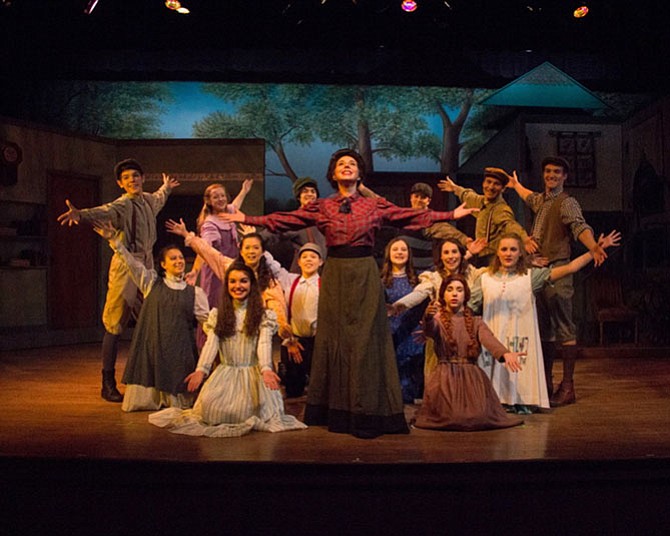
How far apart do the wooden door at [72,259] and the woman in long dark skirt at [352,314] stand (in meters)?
5.96

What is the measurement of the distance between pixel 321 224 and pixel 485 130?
8.17 metres

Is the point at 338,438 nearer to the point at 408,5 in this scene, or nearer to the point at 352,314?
the point at 352,314

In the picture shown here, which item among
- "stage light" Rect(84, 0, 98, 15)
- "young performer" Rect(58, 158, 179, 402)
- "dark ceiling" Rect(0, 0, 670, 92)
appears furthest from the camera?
"dark ceiling" Rect(0, 0, 670, 92)

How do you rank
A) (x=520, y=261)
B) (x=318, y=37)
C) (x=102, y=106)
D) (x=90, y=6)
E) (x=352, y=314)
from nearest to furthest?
(x=352, y=314) → (x=520, y=261) → (x=90, y=6) → (x=318, y=37) → (x=102, y=106)

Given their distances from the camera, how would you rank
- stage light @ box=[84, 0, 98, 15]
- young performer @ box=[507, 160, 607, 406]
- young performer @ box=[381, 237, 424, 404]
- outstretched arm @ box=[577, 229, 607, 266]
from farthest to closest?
1. stage light @ box=[84, 0, 98, 15]
2. young performer @ box=[507, 160, 607, 406]
3. young performer @ box=[381, 237, 424, 404]
4. outstretched arm @ box=[577, 229, 607, 266]

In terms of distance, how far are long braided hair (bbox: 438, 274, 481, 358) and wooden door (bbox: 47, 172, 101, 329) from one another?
6369 millimetres

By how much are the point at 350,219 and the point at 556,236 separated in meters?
1.78

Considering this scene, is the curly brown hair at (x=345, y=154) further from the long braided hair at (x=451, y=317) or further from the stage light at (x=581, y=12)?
the stage light at (x=581, y=12)

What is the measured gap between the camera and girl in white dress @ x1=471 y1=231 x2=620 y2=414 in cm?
501

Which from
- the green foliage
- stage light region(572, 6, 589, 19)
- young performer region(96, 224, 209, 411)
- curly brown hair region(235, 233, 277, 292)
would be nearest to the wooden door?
the green foliage

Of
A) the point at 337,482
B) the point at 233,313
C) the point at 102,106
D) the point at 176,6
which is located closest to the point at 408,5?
the point at 176,6

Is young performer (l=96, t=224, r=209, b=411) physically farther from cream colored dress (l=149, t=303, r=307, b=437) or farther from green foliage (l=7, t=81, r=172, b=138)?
green foliage (l=7, t=81, r=172, b=138)

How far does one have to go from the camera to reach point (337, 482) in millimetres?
3539

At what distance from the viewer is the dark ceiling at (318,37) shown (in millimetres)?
7660
